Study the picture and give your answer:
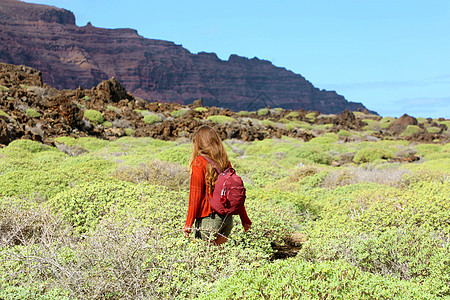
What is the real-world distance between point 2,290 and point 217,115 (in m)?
30.3

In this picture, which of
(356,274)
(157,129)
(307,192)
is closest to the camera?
(356,274)

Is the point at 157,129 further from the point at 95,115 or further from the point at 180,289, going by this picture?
the point at 180,289

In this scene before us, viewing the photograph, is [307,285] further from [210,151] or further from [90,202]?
[90,202]

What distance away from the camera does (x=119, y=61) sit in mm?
159500

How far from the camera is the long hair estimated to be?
3.74 meters

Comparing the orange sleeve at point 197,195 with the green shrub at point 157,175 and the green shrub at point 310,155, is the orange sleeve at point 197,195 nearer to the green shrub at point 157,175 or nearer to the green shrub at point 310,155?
the green shrub at point 157,175

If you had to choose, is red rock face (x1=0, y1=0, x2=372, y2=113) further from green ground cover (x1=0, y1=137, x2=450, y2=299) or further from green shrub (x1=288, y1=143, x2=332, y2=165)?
green ground cover (x1=0, y1=137, x2=450, y2=299)

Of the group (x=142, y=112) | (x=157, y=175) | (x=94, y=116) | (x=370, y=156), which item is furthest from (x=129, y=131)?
(x=157, y=175)

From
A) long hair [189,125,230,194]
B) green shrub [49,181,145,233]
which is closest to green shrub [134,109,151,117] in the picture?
green shrub [49,181,145,233]

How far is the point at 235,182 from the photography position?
357cm

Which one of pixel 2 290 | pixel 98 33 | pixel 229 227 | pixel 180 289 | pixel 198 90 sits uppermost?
pixel 98 33

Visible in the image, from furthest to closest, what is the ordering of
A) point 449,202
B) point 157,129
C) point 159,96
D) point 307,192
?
point 159,96, point 157,129, point 307,192, point 449,202

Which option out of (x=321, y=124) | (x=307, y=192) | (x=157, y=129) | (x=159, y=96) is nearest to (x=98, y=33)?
(x=159, y=96)

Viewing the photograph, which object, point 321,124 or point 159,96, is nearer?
point 321,124
